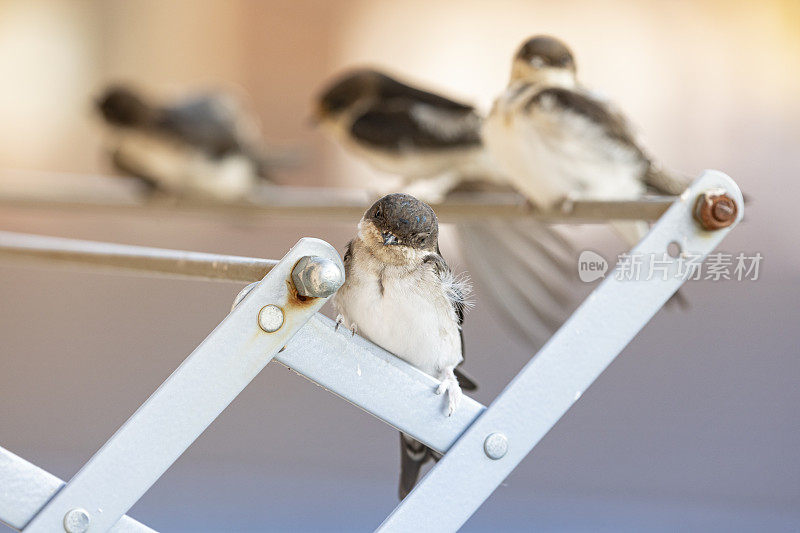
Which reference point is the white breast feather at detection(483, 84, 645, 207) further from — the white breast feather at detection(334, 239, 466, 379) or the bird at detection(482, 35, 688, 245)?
the white breast feather at detection(334, 239, 466, 379)

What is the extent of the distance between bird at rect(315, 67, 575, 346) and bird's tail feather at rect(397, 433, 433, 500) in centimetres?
52

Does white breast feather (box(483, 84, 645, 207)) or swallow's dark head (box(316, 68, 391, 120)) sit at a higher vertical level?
white breast feather (box(483, 84, 645, 207))

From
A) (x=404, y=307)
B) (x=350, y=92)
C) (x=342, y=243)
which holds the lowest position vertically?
(x=342, y=243)

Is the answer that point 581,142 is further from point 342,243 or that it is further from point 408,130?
point 342,243

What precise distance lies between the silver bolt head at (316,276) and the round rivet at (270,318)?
14mm

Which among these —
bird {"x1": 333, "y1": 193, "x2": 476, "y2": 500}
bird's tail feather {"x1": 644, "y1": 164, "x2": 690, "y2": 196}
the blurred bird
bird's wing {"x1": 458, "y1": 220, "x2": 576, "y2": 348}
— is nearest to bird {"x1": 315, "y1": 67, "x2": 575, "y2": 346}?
bird's wing {"x1": 458, "y1": 220, "x2": 576, "y2": 348}

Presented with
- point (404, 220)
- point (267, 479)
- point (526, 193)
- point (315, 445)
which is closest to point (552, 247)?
point (526, 193)

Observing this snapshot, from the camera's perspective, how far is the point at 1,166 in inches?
118

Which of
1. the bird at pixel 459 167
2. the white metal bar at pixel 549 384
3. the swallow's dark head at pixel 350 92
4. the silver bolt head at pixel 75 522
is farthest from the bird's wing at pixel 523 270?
the silver bolt head at pixel 75 522

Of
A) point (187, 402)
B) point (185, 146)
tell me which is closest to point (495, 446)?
point (187, 402)

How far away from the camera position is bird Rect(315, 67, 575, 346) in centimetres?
115

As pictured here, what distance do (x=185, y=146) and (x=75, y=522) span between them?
5.11 ft

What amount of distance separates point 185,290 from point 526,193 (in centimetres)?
203

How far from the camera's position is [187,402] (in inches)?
16.8
